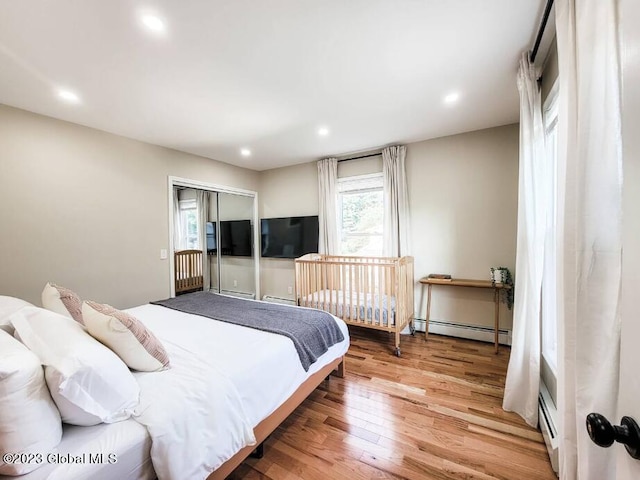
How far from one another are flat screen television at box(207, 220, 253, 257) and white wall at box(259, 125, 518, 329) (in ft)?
8.40

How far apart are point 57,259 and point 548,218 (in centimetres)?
436

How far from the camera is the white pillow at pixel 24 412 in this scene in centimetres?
80

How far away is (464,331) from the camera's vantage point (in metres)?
3.30

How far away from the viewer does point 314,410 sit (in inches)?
79.0

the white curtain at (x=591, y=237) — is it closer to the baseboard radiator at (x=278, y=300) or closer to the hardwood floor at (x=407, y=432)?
the hardwood floor at (x=407, y=432)

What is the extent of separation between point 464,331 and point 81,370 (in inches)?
145

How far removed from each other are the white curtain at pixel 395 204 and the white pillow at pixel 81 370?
3131 millimetres

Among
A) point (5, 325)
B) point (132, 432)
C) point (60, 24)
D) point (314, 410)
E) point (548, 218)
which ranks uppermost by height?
point (60, 24)

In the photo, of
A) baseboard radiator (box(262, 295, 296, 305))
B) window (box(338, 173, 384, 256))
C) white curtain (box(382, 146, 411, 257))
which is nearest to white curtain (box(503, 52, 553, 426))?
white curtain (box(382, 146, 411, 257))

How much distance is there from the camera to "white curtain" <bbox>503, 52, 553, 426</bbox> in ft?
5.89

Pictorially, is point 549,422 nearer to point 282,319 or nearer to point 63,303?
point 282,319

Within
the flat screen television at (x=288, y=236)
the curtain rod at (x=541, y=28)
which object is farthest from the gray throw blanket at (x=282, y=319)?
the curtain rod at (x=541, y=28)

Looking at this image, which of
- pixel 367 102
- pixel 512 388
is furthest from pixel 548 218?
pixel 367 102

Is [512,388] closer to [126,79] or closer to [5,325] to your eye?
[5,325]
